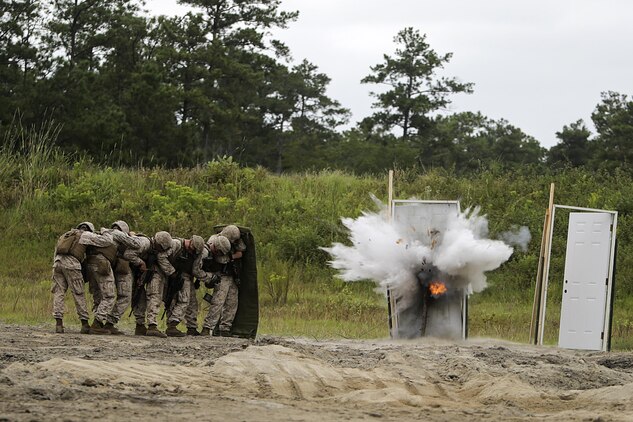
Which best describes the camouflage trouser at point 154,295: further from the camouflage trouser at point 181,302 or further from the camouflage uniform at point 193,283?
the camouflage uniform at point 193,283

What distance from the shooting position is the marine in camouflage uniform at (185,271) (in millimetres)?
19719

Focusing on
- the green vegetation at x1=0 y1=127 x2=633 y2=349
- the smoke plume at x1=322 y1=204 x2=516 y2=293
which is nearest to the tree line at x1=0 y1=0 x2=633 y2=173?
the green vegetation at x1=0 y1=127 x2=633 y2=349

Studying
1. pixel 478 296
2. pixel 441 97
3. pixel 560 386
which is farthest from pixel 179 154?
pixel 560 386

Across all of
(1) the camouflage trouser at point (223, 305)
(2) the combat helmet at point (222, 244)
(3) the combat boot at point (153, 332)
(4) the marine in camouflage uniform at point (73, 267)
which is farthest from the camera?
(1) the camouflage trouser at point (223, 305)

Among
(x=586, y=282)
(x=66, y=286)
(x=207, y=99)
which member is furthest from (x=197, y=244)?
(x=207, y=99)

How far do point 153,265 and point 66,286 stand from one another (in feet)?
4.95

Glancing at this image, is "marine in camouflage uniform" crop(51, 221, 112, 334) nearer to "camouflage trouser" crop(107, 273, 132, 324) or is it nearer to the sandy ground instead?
"camouflage trouser" crop(107, 273, 132, 324)

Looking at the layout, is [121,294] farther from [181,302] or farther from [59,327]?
[59,327]

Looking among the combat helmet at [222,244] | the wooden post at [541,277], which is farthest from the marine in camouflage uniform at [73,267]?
the wooden post at [541,277]

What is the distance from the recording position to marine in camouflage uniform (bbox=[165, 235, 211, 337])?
64.7 feet

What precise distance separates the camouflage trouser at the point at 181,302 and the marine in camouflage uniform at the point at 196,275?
0.08 metres

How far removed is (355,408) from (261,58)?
1961 inches

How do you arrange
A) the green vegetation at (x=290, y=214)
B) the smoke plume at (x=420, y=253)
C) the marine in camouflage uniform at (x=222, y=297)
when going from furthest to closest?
the green vegetation at (x=290, y=214) → the smoke plume at (x=420, y=253) → the marine in camouflage uniform at (x=222, y=297)

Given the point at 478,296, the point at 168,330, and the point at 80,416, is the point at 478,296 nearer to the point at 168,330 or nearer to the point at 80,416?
the point at 168,330
